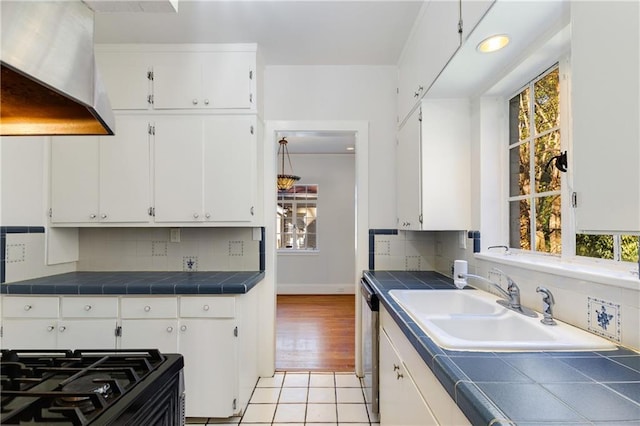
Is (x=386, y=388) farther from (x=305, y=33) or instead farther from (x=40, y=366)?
(x=305, y=33)

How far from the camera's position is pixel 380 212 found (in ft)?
9.36

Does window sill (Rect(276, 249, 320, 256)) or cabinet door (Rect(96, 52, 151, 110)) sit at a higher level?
cabinet door (Rect(96, 52, 151, 110))

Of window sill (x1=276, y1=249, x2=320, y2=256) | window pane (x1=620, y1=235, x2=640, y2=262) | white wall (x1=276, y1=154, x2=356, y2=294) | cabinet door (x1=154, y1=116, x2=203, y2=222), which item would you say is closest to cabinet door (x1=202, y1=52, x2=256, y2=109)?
cabinet door (x1=154, y1=116, x2=203, y2=222)

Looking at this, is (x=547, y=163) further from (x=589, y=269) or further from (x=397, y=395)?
(x=397, y=395)

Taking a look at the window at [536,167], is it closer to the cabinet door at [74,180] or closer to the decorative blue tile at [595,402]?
the decorative blue tile at [595,402]

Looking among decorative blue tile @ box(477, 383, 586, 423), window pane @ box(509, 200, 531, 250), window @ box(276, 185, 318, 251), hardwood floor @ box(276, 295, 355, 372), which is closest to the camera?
decorative blue tile @ box(477, 383, 586, 423)

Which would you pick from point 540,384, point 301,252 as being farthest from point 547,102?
point 301,252

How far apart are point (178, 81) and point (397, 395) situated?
8.02ft

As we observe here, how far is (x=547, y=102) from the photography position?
169cm

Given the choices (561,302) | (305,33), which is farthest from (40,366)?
(305,33)

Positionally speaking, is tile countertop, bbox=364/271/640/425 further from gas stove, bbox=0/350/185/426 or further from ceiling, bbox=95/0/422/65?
ceiling, bbox=95/0/422/65

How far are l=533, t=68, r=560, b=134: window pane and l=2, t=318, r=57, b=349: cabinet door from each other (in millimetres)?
3040

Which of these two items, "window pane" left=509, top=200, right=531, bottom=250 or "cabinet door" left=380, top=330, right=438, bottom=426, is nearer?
"cabinet door" left=380, top=330, right=438, bottom=426

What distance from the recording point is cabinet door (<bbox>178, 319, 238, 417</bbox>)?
2.11 meters
